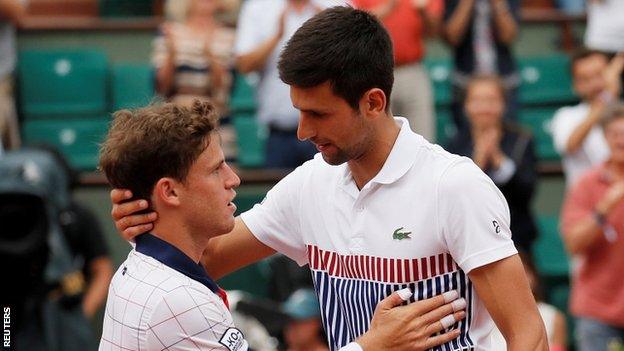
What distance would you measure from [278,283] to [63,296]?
1.24m

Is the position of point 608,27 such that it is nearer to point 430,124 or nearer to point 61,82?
point 430,124

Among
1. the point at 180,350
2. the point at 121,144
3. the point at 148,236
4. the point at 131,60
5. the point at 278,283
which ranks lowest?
the point at 278,283

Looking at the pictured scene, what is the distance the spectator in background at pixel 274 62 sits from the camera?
797cm

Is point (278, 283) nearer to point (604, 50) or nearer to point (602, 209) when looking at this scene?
point (602, 209)

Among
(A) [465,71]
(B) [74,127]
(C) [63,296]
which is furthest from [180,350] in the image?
(B) [74,127]

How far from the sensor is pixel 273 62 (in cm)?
811

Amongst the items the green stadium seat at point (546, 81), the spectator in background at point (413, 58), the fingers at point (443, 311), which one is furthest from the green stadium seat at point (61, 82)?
the fingers at point (443, 311)

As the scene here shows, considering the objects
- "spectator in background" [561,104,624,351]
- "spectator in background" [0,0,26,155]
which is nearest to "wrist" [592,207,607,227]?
"spectator in background" [561,104,624,351]

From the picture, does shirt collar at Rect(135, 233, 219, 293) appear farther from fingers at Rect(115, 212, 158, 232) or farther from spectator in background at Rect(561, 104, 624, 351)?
spectator in background at Rect(561, 104, 624, 351)

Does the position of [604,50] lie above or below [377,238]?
below

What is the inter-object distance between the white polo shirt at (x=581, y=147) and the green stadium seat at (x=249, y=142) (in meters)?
2.16

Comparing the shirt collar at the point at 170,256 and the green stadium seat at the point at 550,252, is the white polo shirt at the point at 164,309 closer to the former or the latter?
the shirt collar at the point at 170,256

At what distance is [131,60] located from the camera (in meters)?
9.96

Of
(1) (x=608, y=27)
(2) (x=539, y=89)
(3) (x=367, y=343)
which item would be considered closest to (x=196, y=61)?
(1) (x=608, y=27)
